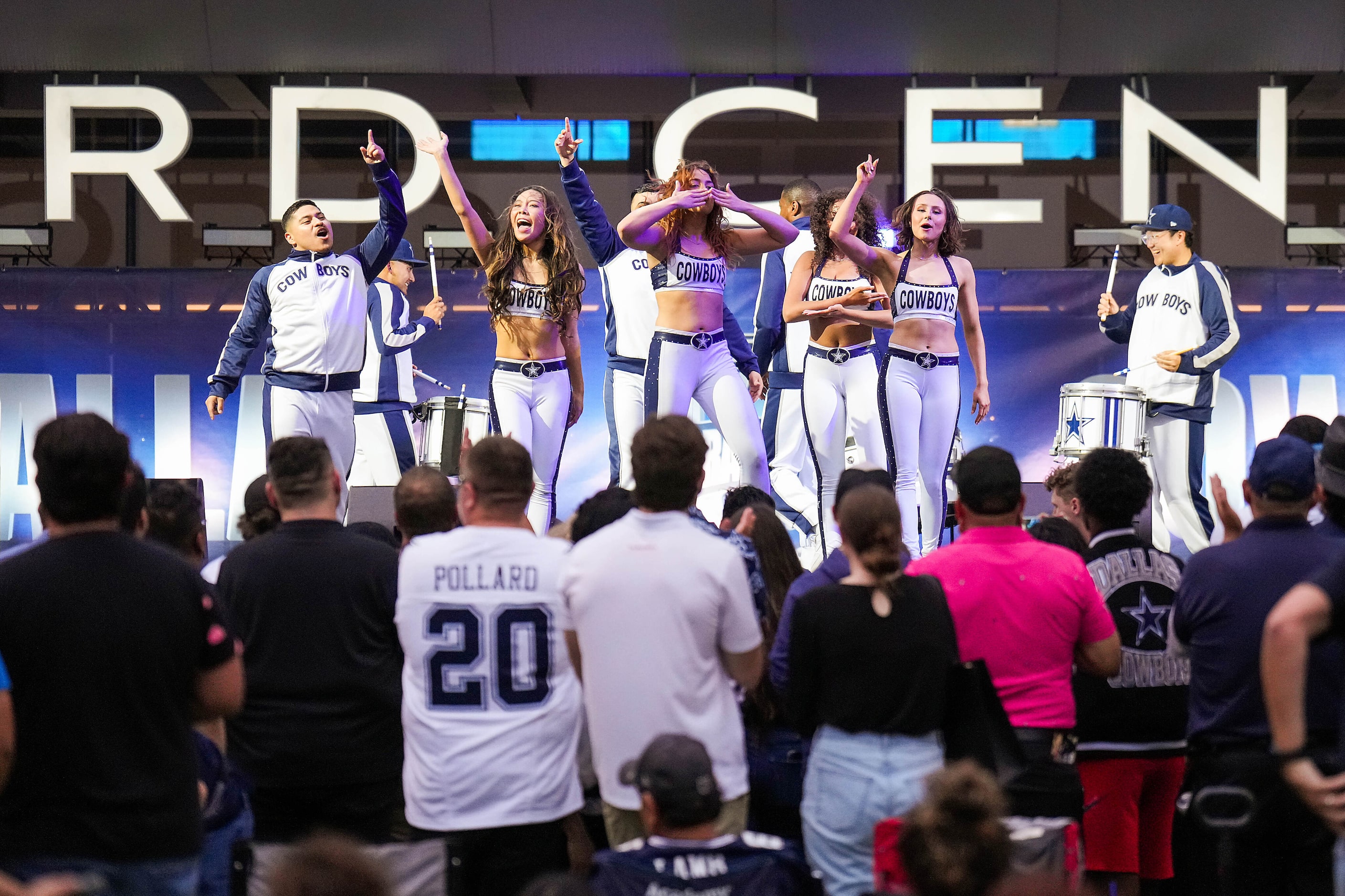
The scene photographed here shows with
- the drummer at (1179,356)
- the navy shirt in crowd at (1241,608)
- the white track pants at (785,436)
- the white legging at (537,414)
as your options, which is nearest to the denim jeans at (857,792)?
the navy shirt in crowd at (1241,608)

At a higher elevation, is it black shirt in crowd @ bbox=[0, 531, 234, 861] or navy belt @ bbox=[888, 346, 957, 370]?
navy belt @ bbox=[888, 346, 957, 370]

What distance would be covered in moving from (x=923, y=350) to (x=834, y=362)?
0.52 m

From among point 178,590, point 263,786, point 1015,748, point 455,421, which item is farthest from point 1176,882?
point 455,421

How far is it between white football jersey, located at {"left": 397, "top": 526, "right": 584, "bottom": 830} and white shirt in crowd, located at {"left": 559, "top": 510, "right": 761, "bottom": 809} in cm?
14

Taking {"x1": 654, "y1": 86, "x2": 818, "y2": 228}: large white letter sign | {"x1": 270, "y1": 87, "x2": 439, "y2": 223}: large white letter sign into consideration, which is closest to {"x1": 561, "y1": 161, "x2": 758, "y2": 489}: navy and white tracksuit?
{"x1": 654, "y1": 86, "x2": 818, "y2": 228}: large white letter sign

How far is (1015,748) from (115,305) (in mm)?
8211

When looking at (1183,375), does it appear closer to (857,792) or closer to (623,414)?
(623,414)

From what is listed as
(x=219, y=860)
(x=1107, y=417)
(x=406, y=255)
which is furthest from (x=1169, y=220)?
(x=219, y=860)

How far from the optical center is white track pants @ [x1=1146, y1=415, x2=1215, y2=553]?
342 inches

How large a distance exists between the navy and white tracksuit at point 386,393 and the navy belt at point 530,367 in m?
1.96

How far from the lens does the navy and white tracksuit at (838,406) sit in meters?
7.13

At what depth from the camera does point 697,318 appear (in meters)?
6.62

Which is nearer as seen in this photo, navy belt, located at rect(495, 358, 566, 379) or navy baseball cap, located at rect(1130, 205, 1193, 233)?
navy belt, located at rect(495, 358, 566, 379)

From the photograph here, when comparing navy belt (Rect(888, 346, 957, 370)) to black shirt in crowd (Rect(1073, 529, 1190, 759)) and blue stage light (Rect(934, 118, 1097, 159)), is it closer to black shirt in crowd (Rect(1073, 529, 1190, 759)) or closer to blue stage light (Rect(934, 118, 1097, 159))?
black shirt in crowd (Rect(1073, 529, 1190, 759))
